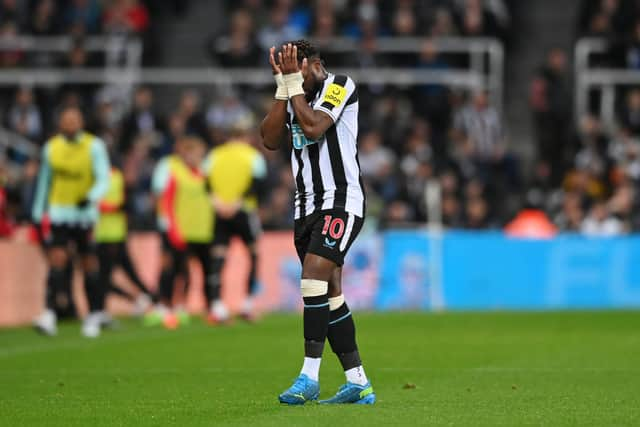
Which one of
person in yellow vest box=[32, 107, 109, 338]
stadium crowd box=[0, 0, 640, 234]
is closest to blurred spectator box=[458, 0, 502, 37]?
stadium crowd box=[0, 0, 640, 234]

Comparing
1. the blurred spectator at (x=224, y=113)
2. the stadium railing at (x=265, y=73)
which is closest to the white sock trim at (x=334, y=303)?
the blurred spectator at (x=224, y=113)

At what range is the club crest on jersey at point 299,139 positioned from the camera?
8609 mm

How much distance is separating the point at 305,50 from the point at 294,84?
30 cm

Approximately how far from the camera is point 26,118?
2525cm

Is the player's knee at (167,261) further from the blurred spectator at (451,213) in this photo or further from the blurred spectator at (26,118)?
the blurred spectator at (26,118)

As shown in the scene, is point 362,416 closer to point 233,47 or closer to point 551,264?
point 551,264

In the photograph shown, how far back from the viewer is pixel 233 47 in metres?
25.4

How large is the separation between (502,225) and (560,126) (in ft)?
7.83

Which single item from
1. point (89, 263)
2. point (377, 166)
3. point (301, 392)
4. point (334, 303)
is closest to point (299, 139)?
point (334, 303)

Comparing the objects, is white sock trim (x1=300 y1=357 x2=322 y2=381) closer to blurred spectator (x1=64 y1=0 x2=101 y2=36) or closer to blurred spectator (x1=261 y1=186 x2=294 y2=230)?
blurred spectator (x1=261 y1=186 x2=294 y2=230)

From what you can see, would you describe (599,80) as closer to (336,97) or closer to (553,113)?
(553,113)

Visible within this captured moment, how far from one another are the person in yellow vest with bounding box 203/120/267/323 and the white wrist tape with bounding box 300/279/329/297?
29.7ft

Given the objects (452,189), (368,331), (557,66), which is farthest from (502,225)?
(368,331)

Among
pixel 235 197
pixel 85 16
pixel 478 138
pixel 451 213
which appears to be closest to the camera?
pixel 235 197
